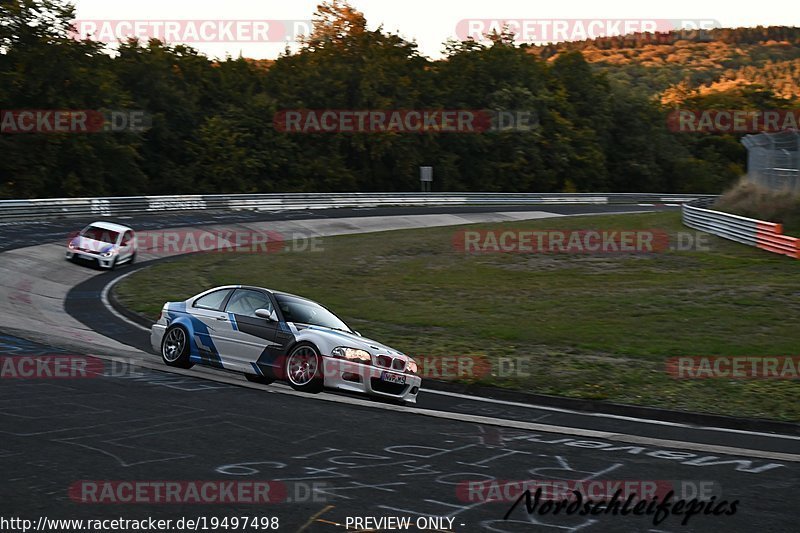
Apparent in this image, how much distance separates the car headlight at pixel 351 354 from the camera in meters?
11.8

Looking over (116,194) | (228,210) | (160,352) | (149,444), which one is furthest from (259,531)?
(116,194)

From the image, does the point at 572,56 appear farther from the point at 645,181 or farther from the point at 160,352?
the point at 160,352

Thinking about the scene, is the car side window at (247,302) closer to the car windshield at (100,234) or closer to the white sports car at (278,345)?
the white sports car at (278,345)

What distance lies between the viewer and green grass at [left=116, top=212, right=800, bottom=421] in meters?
13.9

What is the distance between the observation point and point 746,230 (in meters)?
31.4

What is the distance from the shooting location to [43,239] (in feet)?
107

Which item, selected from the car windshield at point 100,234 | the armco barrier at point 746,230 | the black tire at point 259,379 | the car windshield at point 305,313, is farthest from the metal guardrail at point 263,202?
the black tire at point 259,379

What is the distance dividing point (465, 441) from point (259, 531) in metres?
3.84
